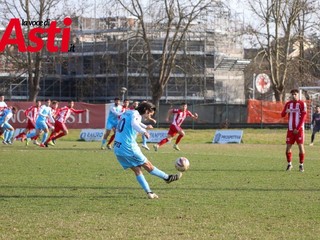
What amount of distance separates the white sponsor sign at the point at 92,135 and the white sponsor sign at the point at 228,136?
6119mm

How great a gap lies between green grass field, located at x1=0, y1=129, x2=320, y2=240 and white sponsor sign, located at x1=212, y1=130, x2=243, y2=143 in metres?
18.0

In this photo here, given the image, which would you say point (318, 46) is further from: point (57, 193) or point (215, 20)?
point (57, 193)

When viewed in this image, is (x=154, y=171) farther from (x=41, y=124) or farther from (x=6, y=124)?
(x=6, y=124)

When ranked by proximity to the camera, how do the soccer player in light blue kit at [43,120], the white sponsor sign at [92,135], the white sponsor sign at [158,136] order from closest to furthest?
1. the soccer player in light blue kit at [43,120]
2. the white sponsor sign at [158,136]
3. the white sponsor sign at [92,135]

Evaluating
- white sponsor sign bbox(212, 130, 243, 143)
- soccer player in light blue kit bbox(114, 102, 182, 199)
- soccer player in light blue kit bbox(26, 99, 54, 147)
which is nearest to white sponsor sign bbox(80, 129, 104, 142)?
white sponsor sign bbox(212, 130, 243, 143)

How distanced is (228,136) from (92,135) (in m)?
7.47

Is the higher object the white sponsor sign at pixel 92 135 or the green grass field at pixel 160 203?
the green grass field at pixel 160 203

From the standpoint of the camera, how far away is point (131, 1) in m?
54.6

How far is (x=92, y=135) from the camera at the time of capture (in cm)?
4225

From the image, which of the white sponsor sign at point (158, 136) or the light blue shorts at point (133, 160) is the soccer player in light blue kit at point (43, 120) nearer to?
the white sponsor sign at point (158, 136)

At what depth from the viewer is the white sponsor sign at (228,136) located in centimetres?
3981

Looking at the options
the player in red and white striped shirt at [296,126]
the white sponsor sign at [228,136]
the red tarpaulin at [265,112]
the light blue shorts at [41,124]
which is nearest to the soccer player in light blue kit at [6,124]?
the light blue shorts at [41,124]

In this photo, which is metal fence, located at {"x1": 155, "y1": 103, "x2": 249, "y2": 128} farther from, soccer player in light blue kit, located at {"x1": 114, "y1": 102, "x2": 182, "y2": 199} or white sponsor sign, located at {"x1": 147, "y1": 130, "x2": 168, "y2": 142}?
soccer player in light blue kit, located at {"x1": 114, "y1": 102, "x2": 182, "y2": 199}

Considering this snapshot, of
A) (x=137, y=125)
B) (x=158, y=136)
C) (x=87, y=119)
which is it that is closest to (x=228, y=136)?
(x=158, y=136)
